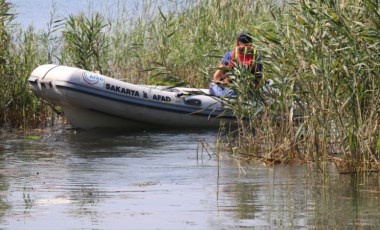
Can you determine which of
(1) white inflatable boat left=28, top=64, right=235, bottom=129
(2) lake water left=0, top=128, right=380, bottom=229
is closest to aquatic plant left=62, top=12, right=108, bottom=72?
(1) white inflatable boat left=28, top=64, right=235, bottom=129

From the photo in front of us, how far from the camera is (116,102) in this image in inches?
522

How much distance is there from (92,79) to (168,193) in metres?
5.77

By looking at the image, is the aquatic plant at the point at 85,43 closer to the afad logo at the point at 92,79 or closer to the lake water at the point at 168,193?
the afad logo at the point at 92,79

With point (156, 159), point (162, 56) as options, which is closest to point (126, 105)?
point (162, 56)

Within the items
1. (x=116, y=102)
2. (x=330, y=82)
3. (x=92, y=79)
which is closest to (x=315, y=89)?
(x=330, y=82)

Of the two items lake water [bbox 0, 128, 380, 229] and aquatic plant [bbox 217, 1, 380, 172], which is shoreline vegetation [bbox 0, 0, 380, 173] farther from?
lake water [bbox 0, 128, 380, 229]

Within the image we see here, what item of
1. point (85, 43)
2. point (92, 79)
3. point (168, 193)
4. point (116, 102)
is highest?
point (85, 43)

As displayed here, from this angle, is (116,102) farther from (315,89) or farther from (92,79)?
(315,89)

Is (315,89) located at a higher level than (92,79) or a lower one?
lower

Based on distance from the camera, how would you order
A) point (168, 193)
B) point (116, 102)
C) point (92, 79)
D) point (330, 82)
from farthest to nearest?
point (116, 102)
point (92, 79)
point (330, 82)
point (168, 193)

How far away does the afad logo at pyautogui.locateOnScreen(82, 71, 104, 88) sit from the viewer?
12.9 m

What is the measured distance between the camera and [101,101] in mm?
13180

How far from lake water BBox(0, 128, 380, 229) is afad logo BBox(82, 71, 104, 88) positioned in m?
2.04

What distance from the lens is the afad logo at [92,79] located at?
12.9 meters
